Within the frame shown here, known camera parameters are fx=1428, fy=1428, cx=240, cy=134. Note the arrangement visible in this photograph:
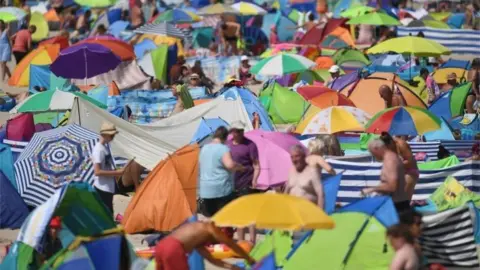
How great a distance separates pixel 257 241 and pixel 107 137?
161 cm

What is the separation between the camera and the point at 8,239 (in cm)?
1341

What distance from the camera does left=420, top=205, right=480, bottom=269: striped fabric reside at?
1124cm

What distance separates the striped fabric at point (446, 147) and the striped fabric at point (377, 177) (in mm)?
1170

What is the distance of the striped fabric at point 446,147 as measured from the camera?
49.4 feet

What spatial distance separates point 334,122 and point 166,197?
2.30 m

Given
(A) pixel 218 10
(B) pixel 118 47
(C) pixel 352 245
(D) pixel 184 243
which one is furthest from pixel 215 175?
(A) pixel 218 10

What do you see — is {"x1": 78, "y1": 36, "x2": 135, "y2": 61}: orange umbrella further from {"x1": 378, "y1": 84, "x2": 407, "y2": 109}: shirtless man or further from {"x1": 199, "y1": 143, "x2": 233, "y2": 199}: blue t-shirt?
{"x1": 199, "y1": 143, "x2": 233, "y2": 199}: blue t-shirt

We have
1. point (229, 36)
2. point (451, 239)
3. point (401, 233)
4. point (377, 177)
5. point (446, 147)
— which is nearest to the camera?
point (401, 233)

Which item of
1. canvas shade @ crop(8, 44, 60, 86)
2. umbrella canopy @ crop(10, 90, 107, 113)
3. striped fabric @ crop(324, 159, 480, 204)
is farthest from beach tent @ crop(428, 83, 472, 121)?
canvas shade @ crop(8, 44, 60, 86)

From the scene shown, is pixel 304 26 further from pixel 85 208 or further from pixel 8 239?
pixel 85 208

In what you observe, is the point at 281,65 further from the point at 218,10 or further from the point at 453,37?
the point at 218,10

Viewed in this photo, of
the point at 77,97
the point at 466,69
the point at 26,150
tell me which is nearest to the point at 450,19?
the point at 466,69

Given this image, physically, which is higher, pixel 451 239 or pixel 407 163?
pixel 407 163

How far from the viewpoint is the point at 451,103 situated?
61.6 ft
